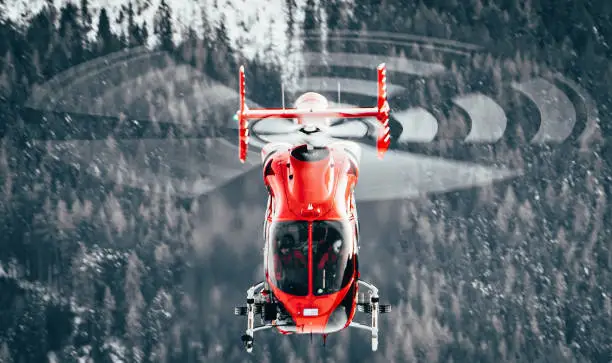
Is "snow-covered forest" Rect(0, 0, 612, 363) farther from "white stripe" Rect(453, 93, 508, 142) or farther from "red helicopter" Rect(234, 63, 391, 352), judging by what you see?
"red helicopter" Rect(234, 63, 391, 352)

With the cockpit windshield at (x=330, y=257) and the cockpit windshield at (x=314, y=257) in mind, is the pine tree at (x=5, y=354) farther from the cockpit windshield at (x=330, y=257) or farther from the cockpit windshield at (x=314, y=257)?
the cockpit windshield at (x=330, y=257)

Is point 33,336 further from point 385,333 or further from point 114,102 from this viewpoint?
point 385,333

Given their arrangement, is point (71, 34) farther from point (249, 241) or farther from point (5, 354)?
point (249, 241)

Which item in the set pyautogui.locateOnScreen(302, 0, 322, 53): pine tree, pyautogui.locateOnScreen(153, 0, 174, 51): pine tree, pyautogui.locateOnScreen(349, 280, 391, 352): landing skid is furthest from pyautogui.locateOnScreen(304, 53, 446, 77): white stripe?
pyautogui.locateOnScreen(349, 280, 391, 352): landing skid

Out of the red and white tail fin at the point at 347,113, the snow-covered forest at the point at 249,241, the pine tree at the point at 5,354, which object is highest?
Result: the red and white tail fin at the point at 347,113

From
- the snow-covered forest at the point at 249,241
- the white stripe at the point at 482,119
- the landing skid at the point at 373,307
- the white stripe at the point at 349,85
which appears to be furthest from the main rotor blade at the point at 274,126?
the white stripe at the point at 482,119

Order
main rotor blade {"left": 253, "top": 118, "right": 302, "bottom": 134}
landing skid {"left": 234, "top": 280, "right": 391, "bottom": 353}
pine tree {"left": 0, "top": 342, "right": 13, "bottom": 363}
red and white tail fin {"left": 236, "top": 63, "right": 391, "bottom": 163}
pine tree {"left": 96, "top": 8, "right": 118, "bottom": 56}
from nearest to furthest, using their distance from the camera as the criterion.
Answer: red and white tail fin {"left": 236, "top": 63, "right": 391, "bottom": 163} < landing skid {"left": 234, "top": 280, "right": 391, "bottom": 353} < main rotor blade {"left": 253, "top": 118, "right": 302, "bottom": 134} < pine tree {"left": 0, "top": 342, "right": 13, "bottom": 363} < pine tree {"left": 96, "top": 8, "right": 118, "bottom": 56}

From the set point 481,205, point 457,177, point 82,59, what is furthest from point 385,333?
point 82,59

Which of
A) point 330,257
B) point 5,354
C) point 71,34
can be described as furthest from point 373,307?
point 71,34
